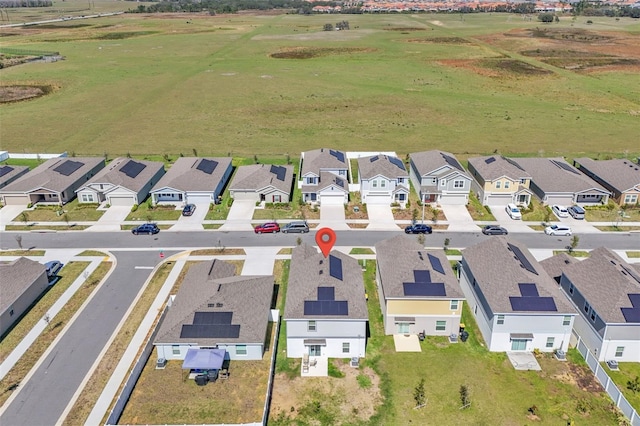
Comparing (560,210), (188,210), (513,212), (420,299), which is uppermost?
(420,299)

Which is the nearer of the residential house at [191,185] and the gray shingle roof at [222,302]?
the gray shingle roof at [222,302]

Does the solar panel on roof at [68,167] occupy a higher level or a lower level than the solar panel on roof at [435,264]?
higher

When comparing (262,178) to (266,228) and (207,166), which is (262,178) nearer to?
(207,166)

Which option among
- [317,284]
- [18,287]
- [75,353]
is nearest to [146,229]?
[18,287]

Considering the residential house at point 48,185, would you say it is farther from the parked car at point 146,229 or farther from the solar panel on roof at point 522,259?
the solar panel on roof at point 522,259

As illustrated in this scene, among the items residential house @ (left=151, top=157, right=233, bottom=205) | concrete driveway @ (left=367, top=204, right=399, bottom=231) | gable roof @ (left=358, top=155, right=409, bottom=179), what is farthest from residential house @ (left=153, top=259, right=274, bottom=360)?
gable roof @ (left=358, top=155, right=409, bottom=179)

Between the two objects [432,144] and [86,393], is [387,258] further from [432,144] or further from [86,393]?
[432,144]

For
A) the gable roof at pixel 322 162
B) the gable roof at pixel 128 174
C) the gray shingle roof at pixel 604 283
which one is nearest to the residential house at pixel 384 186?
the gable roof at pixel 322 162
